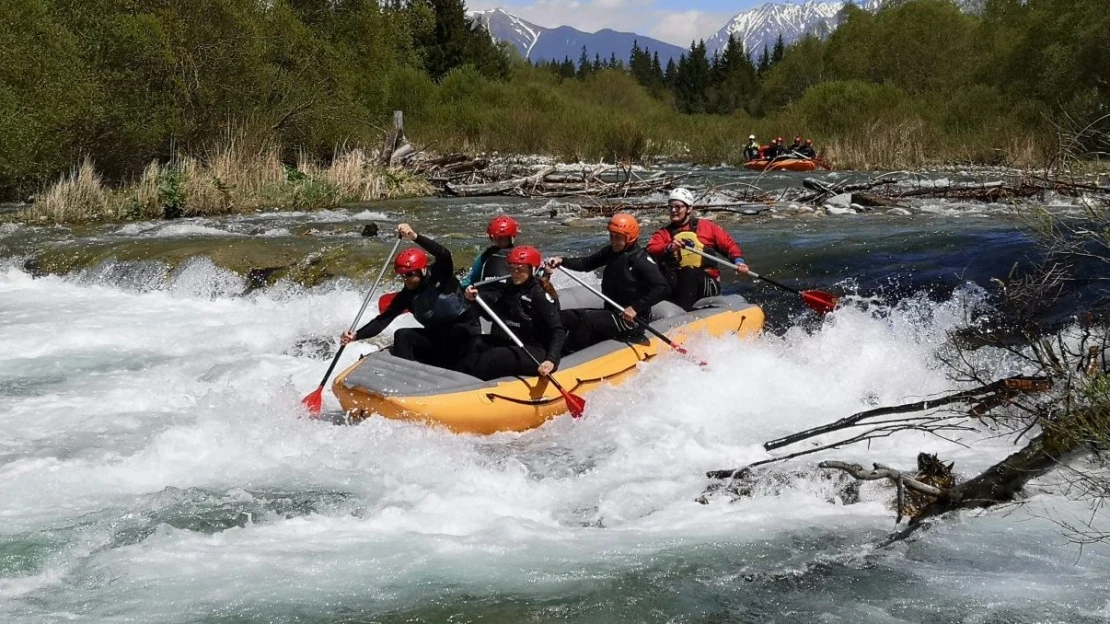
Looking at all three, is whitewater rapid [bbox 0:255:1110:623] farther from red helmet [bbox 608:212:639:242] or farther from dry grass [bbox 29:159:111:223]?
dry grass [bbox 29:159:111:223]

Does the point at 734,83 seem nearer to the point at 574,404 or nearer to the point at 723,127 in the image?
the point at 723,127

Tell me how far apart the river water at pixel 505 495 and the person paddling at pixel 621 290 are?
1.51ft

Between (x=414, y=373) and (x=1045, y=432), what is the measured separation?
3.66 metres

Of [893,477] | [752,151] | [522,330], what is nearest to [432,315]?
[522,330]

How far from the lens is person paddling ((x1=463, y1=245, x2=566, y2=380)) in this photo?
6445 mm

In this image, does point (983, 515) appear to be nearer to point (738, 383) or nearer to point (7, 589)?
point (738, 383)

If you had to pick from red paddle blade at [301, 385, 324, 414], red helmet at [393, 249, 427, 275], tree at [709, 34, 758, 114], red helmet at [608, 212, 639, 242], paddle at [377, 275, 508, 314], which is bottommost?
red paddle blade at [301, 385, 324, 414]

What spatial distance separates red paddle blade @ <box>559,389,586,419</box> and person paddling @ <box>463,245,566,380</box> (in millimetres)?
207

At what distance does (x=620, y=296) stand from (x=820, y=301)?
179 centimetres

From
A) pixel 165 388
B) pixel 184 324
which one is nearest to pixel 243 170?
pixel 184 324

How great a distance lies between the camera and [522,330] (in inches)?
265

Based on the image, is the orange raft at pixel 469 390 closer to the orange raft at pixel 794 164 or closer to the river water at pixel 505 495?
the river water at pixel 505 495

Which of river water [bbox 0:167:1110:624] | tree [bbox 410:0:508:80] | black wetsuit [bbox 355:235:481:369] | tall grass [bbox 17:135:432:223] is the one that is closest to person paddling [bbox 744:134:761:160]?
tall grass [bbox 17:135:432:223]

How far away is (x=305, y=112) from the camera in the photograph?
20047 millimetres
